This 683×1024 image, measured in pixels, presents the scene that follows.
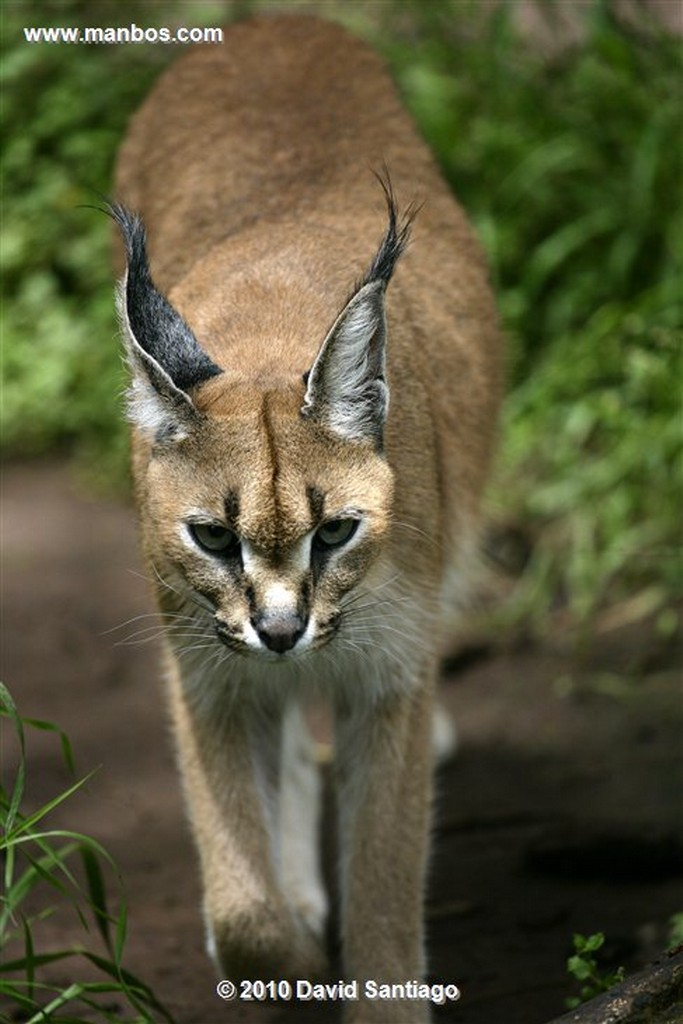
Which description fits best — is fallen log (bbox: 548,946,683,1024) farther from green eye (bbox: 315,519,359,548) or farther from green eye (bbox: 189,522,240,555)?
green eye (bbox: 189,522,240,555)

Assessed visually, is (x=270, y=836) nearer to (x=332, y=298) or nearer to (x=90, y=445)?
(x=332, y=298)

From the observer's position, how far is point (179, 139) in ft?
23.9

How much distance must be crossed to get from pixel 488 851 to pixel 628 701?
4.57 feet

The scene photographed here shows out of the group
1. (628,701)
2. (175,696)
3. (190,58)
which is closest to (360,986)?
(175,696)

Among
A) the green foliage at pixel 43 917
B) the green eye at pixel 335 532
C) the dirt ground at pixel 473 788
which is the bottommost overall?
the dirt ground at pixel 473 788

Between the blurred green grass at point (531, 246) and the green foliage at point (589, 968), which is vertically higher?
the blurred green grass at point (531, 246)

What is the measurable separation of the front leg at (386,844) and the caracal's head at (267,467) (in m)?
0.92

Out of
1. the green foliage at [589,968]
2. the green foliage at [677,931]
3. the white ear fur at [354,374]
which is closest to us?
the white ear fur at [354,374]

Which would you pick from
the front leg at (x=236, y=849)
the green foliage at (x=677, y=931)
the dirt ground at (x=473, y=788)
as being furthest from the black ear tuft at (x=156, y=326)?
the green foliage at (x=677, y=931)

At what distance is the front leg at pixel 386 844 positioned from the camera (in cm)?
571

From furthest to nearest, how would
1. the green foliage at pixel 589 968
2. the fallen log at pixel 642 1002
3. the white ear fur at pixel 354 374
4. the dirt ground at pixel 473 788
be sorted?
the dirt ground at pixel 473 788 → the green foliage at pixel 589 968 → the white ear fur at pixel 354 374 → the fallen log at pixel 642 1002

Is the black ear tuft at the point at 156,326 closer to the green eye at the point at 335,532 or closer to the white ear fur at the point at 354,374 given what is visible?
the white ear fur at the point at 354,374

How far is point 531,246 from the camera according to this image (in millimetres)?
10469

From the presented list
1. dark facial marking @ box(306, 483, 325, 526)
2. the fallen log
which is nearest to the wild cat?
dark facial marking @ box(306, 483, 325, 526)
